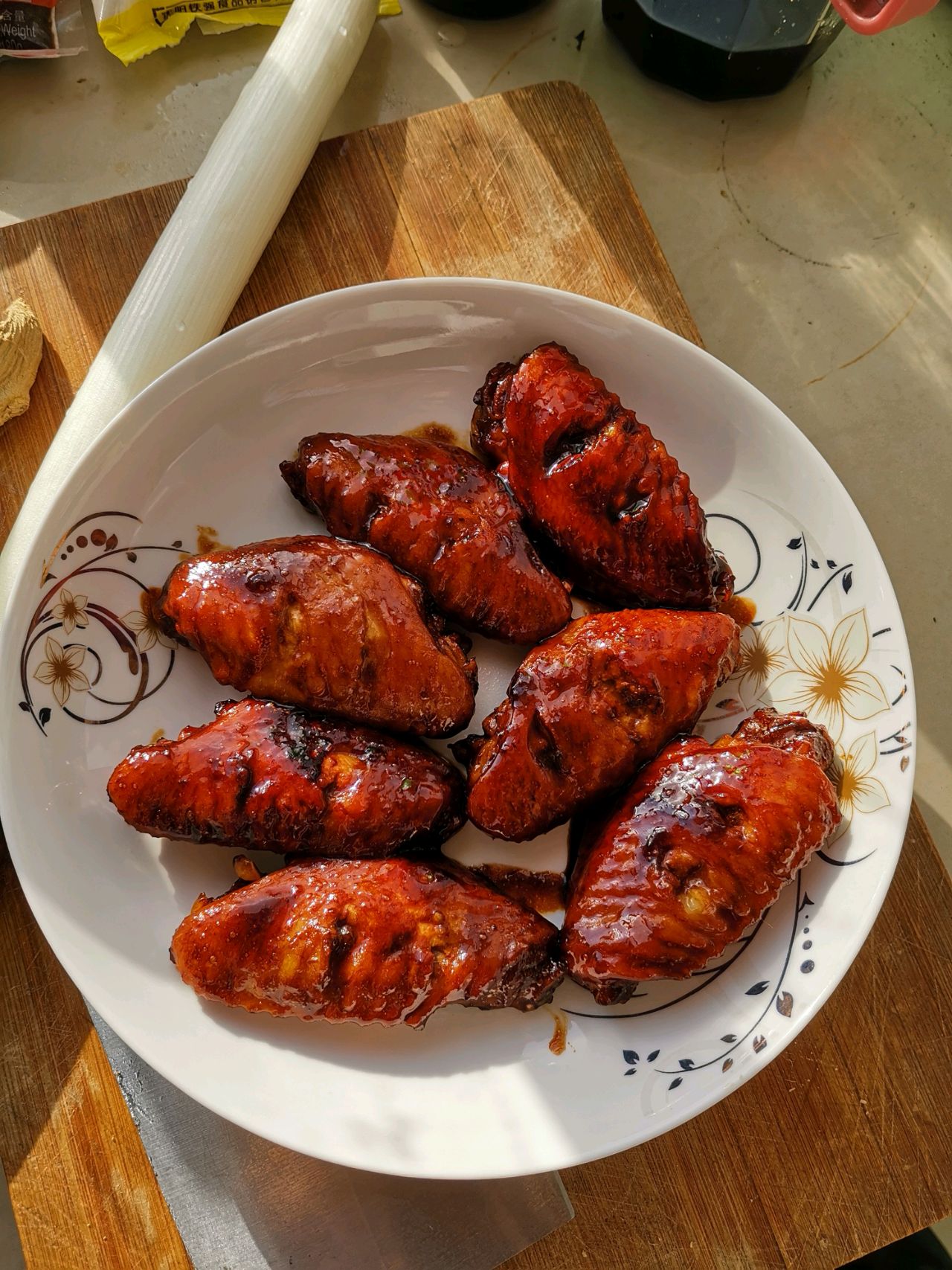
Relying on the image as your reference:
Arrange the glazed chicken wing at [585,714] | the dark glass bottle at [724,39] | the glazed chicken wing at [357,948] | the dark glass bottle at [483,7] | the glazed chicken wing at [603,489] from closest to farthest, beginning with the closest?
1. the glazed chicken wing at [357,948]
2. the glazed chicken wing at [585,714]
3. the glazed chicken wing at [603,489]
4. the dark glass bottle at [724,39]
5. the dark glass bottle at [483,7]

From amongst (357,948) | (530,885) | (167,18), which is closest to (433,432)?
(530,885)

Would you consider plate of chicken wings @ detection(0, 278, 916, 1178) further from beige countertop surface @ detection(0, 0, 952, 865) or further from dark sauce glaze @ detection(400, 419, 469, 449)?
beige countertop surface @ detection(0, 0, 952, 865)

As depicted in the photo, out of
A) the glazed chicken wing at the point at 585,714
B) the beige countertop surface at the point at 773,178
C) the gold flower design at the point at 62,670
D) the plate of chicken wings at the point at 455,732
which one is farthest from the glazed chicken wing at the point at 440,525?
the beige countertop surface at the point at 773,178

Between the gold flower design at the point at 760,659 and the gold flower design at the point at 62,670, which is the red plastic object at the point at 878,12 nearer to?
the gold flower design at the point at 760,659

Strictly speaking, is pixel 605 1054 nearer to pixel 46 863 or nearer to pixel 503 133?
pixel 46 863

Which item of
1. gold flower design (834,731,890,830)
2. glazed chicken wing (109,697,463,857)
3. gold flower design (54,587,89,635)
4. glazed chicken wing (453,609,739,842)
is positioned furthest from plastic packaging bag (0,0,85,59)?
gold flower design (834,731,890,830)

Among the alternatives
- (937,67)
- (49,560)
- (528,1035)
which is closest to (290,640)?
(49,560)
